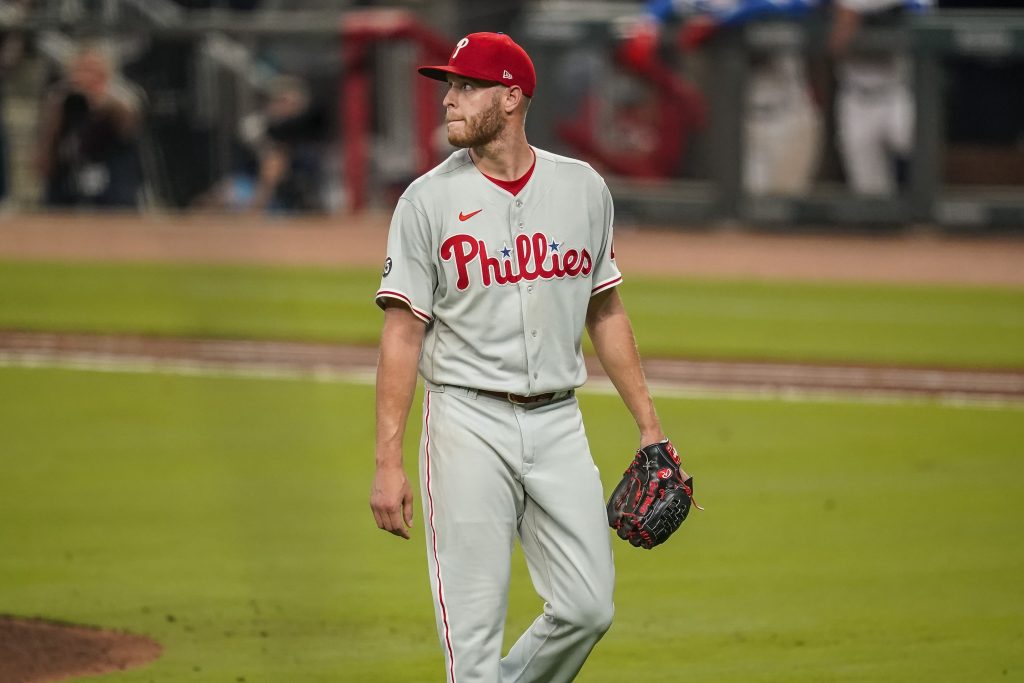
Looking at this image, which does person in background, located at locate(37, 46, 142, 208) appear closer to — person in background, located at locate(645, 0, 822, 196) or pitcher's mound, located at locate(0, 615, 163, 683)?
person in background, located at locate(645, 0, 822, 196)

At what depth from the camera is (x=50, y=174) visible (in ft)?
72.2

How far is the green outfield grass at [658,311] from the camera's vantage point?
45.1 feet

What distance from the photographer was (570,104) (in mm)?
20906

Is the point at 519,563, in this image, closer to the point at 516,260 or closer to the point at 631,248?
the point at 516,260

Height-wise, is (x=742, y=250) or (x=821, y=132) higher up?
(x=821, y=132)

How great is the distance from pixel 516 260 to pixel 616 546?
3428mm

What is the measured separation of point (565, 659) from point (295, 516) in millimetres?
3691

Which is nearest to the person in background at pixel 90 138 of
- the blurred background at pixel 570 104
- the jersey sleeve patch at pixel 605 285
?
the blurred background at pixel 570 104

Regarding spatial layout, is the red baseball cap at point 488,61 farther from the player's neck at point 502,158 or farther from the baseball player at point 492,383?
the player's neck at point 502,158

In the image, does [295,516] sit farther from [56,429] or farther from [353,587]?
[56,429]

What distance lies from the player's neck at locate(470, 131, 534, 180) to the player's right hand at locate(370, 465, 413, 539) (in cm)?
82

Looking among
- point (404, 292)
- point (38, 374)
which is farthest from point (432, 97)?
point (404, 292)

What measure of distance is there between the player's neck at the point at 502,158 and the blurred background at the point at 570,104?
1488 cm

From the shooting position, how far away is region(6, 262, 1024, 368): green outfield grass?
1376 cm
